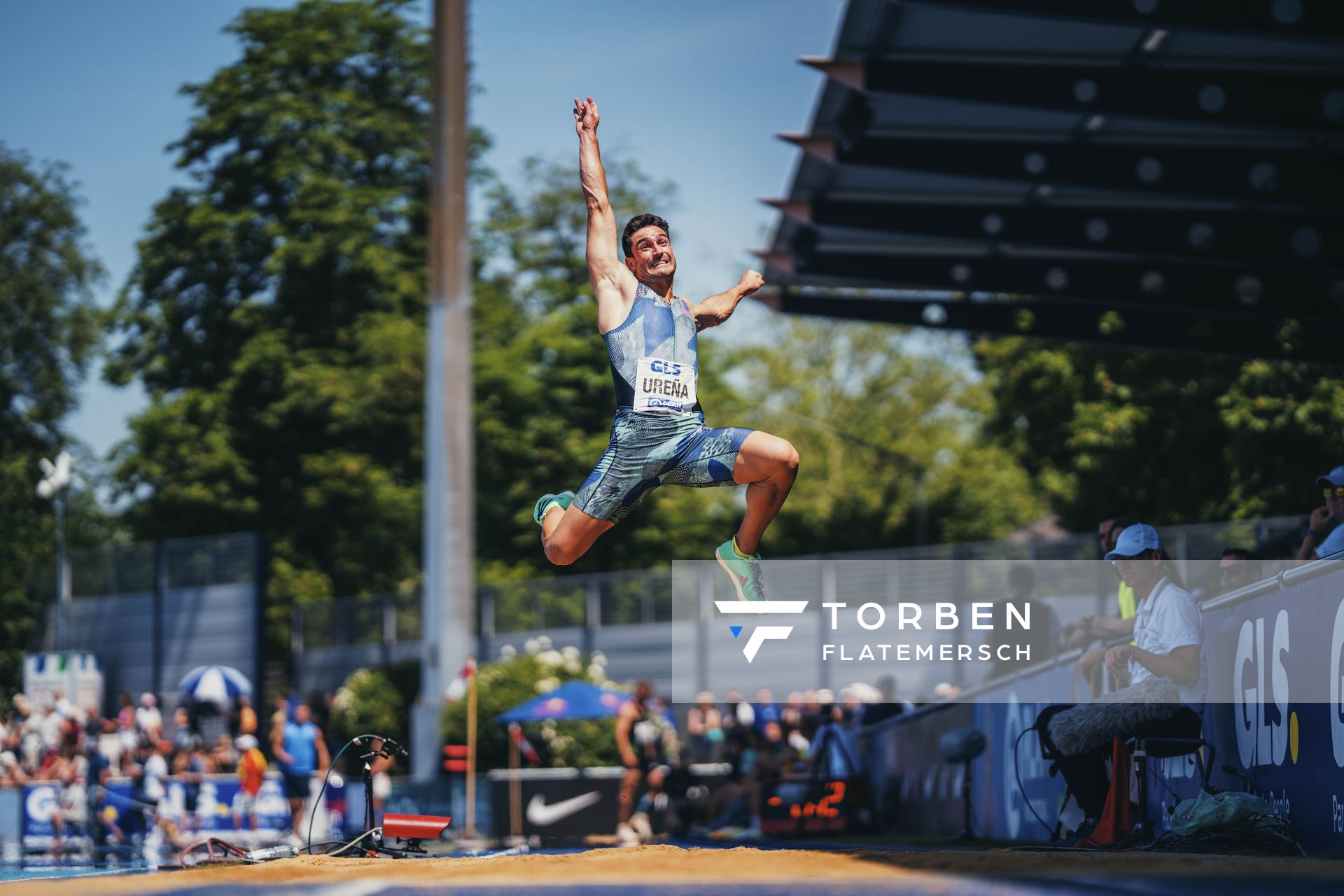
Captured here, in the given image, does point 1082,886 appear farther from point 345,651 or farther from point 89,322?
point 89,322

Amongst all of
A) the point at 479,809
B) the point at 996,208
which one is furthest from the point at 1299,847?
the point at 479,809

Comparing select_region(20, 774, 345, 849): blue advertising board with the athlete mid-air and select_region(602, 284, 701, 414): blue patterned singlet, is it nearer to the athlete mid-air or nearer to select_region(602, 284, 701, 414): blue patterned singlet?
the athlete mid-air

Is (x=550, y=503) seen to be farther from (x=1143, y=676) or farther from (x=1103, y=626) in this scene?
(x=1103, y=626)

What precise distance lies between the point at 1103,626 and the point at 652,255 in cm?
456

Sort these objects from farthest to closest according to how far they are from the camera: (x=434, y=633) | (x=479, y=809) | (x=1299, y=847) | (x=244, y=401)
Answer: (x=244, y=401) < (x=434, y=633) < (x=479, y=809) < (x=1299, y=847)

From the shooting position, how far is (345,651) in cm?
4269

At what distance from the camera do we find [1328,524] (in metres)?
11.6

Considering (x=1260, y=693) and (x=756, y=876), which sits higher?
(x=1260, y=693)

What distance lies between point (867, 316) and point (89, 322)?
44.3m

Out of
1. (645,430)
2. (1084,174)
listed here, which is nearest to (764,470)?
(645,430)

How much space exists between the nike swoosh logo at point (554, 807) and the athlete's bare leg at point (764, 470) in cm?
1442

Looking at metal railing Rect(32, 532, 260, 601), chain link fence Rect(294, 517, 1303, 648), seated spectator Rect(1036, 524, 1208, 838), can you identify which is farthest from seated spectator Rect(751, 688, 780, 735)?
metal railing Rect(32, 532, 260, 601)

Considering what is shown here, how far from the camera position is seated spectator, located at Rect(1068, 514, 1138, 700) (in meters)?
11.8

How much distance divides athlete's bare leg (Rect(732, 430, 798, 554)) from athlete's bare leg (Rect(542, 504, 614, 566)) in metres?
0.89
